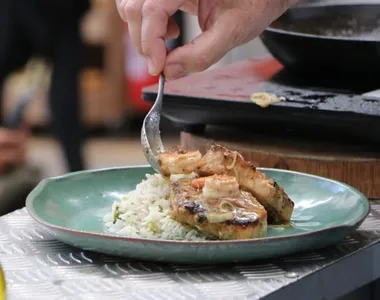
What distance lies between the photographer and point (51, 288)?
1.22 metres

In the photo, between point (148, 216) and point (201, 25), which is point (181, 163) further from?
point (201, 25)

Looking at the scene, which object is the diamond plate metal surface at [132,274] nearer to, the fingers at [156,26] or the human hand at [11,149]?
the fingers at [156,26]

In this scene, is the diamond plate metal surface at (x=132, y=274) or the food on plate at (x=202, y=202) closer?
the diamond plate metal surface at (x=132, y=274)

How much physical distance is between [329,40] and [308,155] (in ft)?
0.78

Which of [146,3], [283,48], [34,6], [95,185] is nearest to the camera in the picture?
[146,3]

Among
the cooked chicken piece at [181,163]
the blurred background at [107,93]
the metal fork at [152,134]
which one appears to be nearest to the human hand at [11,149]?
the metal fork at [152,134]

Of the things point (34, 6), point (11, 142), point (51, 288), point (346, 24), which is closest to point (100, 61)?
point (34, 6)

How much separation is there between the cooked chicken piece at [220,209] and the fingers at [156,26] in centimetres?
24

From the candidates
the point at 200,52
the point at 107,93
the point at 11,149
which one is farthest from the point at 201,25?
the point at 107,93

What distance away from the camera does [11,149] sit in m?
3.46

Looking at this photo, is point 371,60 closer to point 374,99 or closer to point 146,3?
point 374,99

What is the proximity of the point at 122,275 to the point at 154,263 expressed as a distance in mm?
63

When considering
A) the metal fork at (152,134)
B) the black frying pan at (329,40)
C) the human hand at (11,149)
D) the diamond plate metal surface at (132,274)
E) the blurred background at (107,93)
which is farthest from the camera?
the blurred background at (107,93)

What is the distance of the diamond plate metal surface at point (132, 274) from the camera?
3.93 ft
